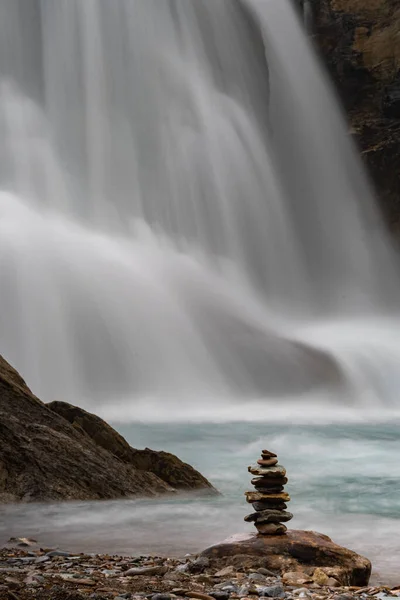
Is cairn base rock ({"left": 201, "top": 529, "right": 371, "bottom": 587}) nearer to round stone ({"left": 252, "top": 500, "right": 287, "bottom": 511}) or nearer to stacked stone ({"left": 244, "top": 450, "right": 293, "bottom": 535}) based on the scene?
stacked stone ({"left": 244, "top": 450, "right": 293, "bottom": 535})

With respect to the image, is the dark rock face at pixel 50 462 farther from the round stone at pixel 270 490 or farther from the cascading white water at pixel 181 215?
the cascading white water at pixel 181 215

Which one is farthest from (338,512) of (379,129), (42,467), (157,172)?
(379,129)

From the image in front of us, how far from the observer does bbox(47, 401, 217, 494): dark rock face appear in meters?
8.74

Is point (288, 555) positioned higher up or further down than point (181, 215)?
further down

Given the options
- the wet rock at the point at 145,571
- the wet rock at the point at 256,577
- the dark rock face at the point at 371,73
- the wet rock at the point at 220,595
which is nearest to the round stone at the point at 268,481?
the wet rock at the point at 256,577

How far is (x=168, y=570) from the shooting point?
4.88 metres

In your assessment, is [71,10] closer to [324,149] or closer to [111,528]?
[324,149]

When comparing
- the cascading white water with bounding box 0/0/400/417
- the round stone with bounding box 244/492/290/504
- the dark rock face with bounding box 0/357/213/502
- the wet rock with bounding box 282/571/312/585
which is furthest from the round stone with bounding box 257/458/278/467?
the cascading white water with bounding box 0/0/400/417

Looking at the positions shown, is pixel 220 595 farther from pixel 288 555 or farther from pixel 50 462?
pixel 50 462

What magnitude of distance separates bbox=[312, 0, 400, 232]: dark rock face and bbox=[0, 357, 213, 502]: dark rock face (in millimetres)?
27875

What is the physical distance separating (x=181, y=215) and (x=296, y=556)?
81.0ft

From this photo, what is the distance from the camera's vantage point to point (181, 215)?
29.3m

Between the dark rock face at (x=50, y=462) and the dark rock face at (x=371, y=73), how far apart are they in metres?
27.9

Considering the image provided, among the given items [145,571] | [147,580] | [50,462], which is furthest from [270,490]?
[50,462]
